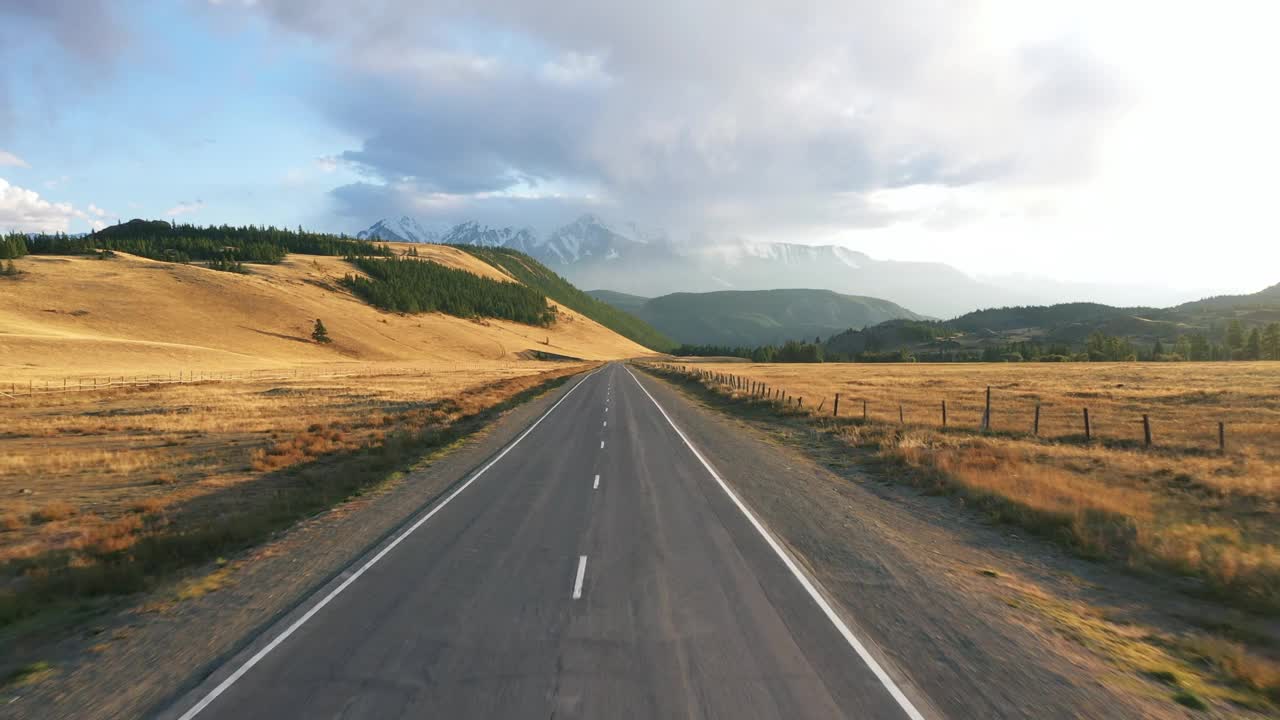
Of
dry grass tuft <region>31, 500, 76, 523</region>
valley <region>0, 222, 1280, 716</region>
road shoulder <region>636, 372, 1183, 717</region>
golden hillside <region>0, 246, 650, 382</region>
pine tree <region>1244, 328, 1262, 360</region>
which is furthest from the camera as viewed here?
pine tree <region>1244, 328, 1262, 360</region>

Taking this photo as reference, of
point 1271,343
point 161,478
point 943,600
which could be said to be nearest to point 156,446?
point 161,478

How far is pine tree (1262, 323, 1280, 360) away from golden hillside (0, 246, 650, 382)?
167526mm

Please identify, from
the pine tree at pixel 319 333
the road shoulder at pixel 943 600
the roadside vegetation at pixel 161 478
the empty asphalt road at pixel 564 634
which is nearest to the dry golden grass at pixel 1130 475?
the road shoulder at pixel 943 600

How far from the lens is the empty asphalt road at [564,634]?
5445mm

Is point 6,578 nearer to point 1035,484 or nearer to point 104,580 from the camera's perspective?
point 104,580

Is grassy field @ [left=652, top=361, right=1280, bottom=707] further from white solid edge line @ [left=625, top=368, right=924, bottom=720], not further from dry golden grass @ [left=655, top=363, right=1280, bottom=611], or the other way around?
white solid edge line @ [left=625, top=368, right=924, bottom=720]

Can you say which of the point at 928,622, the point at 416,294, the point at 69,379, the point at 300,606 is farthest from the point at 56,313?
the point at 928,622

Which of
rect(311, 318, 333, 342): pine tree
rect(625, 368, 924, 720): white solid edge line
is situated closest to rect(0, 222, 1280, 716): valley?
rect(625, 368, 924, 720): white solid edge line

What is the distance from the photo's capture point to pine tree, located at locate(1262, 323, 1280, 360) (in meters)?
119

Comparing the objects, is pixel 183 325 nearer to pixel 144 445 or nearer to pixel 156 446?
pixel 144 445

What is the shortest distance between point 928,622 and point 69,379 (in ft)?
245

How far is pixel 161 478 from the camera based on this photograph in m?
16.4

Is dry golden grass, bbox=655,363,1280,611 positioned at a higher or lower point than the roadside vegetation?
higher

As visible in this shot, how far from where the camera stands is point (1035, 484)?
1356cm
